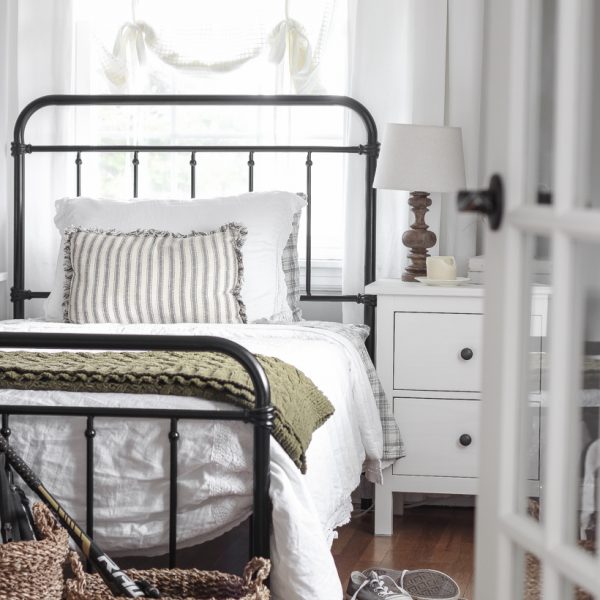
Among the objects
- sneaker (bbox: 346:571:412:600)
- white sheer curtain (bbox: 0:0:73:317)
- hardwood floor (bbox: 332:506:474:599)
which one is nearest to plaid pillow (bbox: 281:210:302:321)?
hardwood floor (bbox: 332:506:474:599)

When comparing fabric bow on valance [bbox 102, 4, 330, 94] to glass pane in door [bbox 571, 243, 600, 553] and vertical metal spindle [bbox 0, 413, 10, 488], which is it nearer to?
vertical metal spindle [bbox 0, 413, 10, 488]

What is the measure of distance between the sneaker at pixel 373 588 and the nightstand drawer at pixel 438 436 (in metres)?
0.61

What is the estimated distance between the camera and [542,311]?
3.56 feet

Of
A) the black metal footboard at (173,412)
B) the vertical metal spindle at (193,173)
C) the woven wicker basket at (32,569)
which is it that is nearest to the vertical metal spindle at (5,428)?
the black metal footboard at (173,412)

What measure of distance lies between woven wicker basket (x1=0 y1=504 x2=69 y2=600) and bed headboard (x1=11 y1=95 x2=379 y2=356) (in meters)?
1.78

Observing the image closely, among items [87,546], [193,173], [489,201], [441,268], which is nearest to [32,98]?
[193,173]

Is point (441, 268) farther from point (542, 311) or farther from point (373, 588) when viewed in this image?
point (542, 311)

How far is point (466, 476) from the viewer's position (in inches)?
118

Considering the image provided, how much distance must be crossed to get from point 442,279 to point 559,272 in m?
2.07

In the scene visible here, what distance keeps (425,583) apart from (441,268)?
987 mm

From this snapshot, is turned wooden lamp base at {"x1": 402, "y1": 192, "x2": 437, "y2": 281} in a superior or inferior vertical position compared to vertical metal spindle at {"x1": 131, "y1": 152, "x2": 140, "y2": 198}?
inferior

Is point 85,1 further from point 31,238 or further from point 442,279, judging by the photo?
point 442,279

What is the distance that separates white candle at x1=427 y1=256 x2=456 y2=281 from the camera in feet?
10.2

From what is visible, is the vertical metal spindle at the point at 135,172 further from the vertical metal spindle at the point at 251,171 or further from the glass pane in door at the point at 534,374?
the glass pane in door at the point at 534,374
